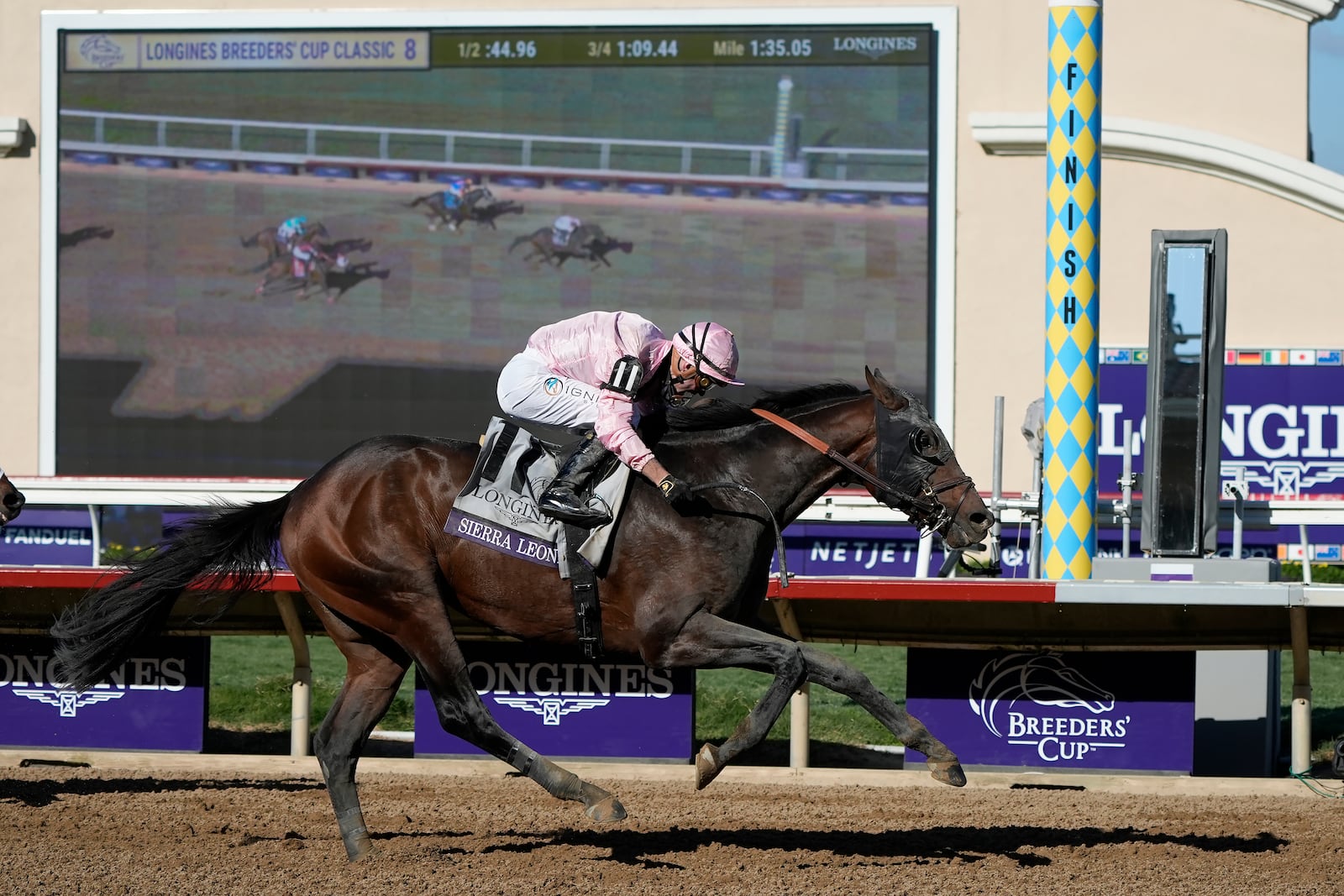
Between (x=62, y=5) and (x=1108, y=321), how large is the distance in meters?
9.85

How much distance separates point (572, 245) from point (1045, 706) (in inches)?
301

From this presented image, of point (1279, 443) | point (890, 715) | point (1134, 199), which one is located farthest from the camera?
point (1134, 199)

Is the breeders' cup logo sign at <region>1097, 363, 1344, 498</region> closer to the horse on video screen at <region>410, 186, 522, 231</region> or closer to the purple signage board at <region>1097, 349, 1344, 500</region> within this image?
the purple signage board at <region>1097, 349, 1344, 500</region>

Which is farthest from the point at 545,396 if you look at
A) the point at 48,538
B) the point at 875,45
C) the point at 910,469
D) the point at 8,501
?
the point at 48,538

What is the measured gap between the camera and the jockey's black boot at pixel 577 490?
5.01 metres

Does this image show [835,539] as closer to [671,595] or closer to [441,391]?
[441,391]

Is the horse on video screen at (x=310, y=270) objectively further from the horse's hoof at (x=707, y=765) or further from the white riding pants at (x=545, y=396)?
the horse's hoof at (x=707, y=765)

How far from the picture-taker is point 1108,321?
1402cm

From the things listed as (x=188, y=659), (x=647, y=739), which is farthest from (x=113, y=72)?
(x=647, y=739)

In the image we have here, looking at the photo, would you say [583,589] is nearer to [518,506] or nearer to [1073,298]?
[518,506]

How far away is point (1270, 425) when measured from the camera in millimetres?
13438

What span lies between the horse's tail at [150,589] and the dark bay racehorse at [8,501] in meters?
1.03

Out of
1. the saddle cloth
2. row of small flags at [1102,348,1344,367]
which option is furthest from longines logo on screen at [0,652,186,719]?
row of small flags at [1102,348,1344,367]

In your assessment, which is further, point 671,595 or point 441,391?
point 441,391
